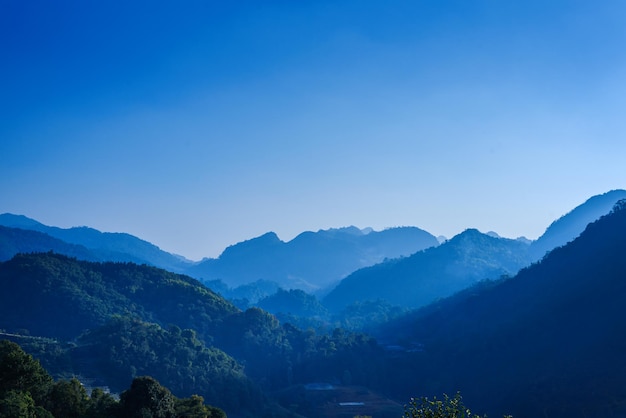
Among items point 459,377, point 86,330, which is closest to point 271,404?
point 459,377

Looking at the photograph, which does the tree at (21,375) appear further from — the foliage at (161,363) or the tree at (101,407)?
the foliage at (161,363)

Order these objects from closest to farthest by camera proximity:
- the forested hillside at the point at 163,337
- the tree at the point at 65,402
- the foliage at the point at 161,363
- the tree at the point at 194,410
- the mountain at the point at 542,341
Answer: the tree at the point at 65,402
the tree at the point at 194,410
the mountain at the point at 542,341
the foliage at the point at 161,363
the forested hillside at the point at 163,337

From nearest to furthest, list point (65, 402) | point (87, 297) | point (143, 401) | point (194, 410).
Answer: point (65, 402) < point (143, 401) < point (194, 410) < point (87, 297)

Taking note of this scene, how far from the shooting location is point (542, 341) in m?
76.4

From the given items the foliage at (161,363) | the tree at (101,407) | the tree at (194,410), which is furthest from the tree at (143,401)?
the foliage at (161,363)

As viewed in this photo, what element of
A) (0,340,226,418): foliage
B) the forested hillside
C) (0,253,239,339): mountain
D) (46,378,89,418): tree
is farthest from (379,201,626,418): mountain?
(46,378,89,418): tree

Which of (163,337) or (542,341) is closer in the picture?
(542,341)

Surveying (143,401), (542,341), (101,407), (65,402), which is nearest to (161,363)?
(101,407)

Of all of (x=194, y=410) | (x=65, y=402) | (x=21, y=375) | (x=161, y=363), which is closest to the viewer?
(x=21, y=375)

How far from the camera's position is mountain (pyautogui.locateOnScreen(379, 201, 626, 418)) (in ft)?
198

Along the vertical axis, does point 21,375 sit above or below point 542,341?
above

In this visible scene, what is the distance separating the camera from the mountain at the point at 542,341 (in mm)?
60438

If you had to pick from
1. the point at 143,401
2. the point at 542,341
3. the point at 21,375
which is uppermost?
the point at 21,375

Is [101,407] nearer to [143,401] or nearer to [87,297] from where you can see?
[143,401]
